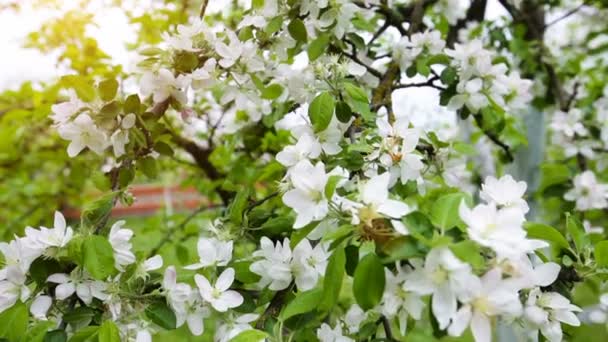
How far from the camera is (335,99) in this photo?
0.81 meters

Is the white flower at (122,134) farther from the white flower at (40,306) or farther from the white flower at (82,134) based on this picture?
the white flower at (40,306)

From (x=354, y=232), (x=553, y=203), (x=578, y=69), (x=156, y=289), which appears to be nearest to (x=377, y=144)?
(x=354, y=232)

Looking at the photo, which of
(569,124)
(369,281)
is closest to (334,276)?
(369,281)

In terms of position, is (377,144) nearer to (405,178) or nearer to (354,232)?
(405,178)

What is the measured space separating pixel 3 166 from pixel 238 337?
1.66m

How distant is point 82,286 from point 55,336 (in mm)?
61

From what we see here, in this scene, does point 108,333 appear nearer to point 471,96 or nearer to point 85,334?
point 85,334

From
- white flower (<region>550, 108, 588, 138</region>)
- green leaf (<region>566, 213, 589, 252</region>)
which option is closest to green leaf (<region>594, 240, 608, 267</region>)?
green leaf (<region>566, 213, 589, 252</region>)

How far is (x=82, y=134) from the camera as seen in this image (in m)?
0.85

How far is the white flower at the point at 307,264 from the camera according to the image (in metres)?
0.69

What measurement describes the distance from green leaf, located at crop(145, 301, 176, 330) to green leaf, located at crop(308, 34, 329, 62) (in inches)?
17.3

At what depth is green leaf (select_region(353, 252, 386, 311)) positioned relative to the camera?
537mm

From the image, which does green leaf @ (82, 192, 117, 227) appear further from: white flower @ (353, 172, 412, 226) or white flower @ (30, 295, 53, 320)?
white flower @ (353, 172, 412, 226)

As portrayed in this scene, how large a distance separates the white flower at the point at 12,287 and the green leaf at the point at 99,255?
98 mm
